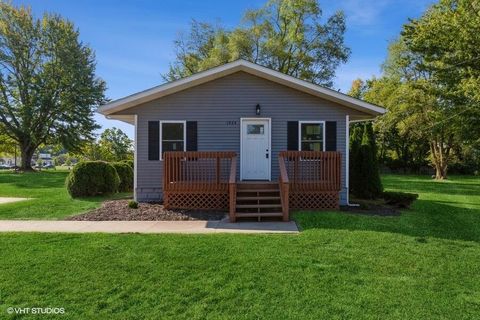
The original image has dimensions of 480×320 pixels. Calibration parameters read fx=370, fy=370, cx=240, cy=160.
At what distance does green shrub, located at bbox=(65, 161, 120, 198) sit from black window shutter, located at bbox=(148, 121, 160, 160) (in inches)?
114

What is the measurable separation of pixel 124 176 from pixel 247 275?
11605mm

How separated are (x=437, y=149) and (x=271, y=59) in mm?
14447

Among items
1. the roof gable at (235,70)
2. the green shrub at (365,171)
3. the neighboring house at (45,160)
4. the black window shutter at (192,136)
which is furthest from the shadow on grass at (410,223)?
the neighboring house at (45,160)

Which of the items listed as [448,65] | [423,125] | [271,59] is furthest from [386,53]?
[448,65]

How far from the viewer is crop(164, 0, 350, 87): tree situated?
24516 millimetres

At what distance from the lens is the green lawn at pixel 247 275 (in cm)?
361

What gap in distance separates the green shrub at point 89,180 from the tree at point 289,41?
13244 mm

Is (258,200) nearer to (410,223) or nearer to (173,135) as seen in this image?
(410,223)

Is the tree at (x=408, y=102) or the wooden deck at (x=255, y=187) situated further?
the tree at (x=408, y=102)

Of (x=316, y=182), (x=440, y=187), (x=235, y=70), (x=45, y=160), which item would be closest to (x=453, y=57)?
(x=440, y=187)

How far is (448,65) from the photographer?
55.4 feet

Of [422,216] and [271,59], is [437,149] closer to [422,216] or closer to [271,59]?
[271,59]

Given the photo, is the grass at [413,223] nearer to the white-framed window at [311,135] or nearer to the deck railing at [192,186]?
the deck railing at [192,186]

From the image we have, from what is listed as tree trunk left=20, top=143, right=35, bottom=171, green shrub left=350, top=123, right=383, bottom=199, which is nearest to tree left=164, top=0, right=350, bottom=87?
→ green shrub left=350, top=123, right=383, bottom=199
